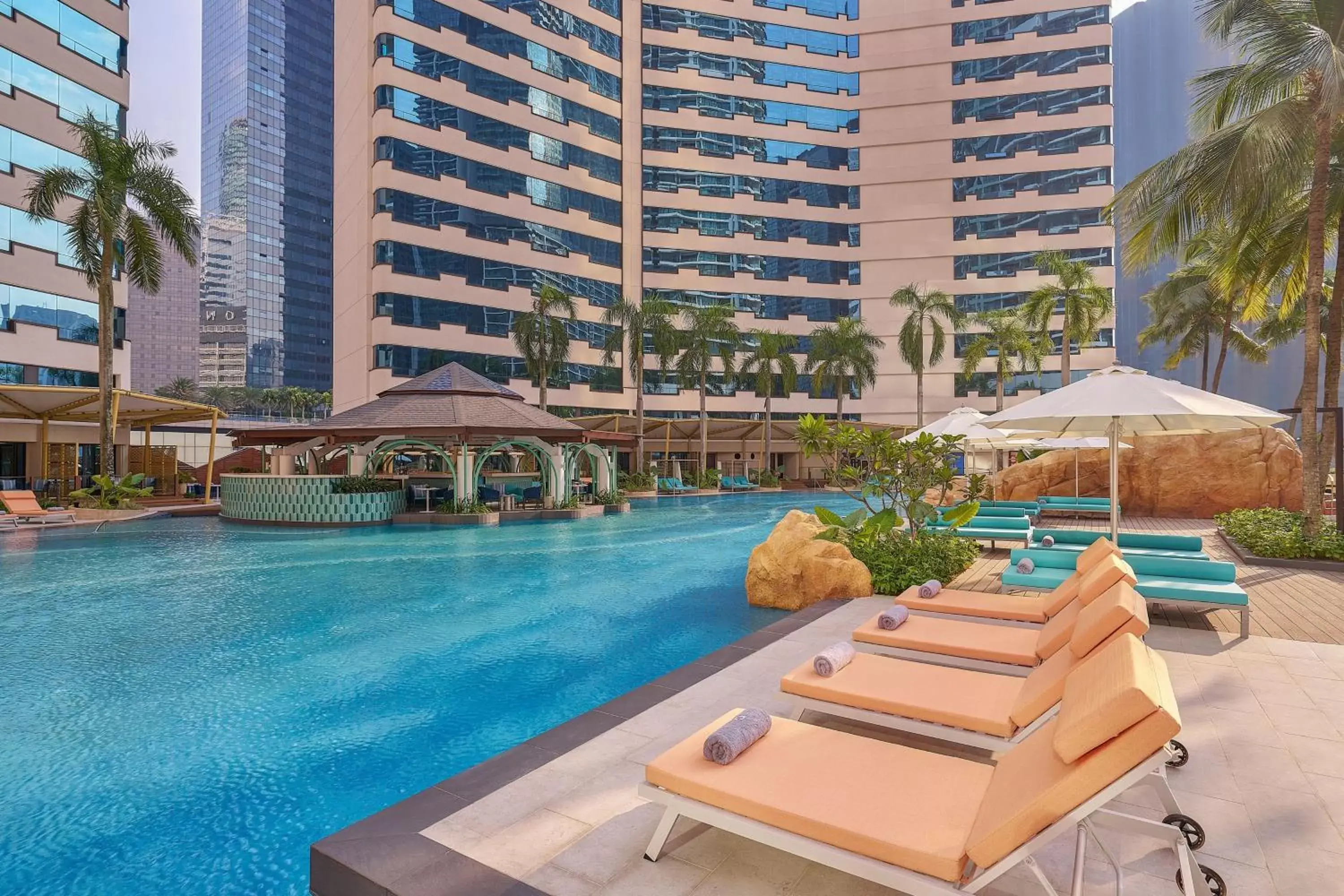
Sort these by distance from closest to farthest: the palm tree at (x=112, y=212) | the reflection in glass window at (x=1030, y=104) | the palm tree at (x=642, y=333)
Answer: the palm tree at (x=112, y=212) → the palm tree at (x=642, y=333) → the reflection in glass window at (x=1030, y=104)

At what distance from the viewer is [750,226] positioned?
44125mm

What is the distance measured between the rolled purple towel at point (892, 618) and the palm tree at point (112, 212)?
1019 inches

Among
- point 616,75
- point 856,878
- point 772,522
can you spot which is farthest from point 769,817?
point 616,75

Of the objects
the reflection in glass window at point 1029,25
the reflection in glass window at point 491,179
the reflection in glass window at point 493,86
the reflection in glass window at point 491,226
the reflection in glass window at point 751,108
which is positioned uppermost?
the reflection in glass window at point 1029,25

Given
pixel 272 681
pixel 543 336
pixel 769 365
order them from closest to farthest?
1. pixel 272 681
2. pixel 543 336
3. pixel 769 365

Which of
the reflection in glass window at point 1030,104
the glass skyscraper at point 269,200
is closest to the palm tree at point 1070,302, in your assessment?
the reflection in glass window at point 1030,104

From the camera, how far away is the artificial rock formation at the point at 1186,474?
1705cm

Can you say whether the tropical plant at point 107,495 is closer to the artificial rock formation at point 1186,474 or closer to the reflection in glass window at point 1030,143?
the artificial rock formation at point 1186,474

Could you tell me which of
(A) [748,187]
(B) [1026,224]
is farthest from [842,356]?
(B) [1026,224]

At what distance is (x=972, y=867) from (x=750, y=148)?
46.9m

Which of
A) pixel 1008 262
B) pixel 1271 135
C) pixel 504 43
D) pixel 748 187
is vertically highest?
pixel 504 43

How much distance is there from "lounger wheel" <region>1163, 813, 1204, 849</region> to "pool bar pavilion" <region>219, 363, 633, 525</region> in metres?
19.5

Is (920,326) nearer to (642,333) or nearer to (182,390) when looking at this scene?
(642,333)

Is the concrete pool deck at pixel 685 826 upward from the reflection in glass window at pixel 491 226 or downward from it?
downward
